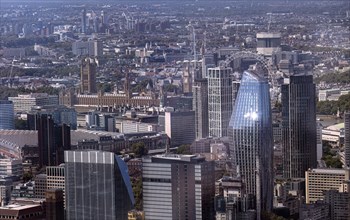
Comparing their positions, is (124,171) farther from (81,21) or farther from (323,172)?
(81,21)

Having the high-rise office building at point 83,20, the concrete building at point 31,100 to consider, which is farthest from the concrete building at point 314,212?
the high-rise office building at point 83,20

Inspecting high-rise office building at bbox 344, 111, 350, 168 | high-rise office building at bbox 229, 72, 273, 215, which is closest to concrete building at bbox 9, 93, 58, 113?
high-rise office building at bbox 344, 111, 350, 168

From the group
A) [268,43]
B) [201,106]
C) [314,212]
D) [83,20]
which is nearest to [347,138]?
[201,106]

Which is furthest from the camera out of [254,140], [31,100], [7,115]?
[31,100]

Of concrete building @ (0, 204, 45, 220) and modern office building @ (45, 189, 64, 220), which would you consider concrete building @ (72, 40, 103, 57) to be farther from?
modern office building @ (45, 189, 64, 220)

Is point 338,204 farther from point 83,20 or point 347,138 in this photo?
point 83,20

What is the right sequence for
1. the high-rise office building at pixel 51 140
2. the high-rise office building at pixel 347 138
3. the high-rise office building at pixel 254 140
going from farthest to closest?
the high-rise office building at pixel 347 138 < the high-rise office building at pixel 51 140 < the high-rise office building at pixel 254 140

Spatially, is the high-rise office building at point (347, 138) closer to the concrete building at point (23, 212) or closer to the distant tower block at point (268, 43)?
the concrete building at point (23, 212)
